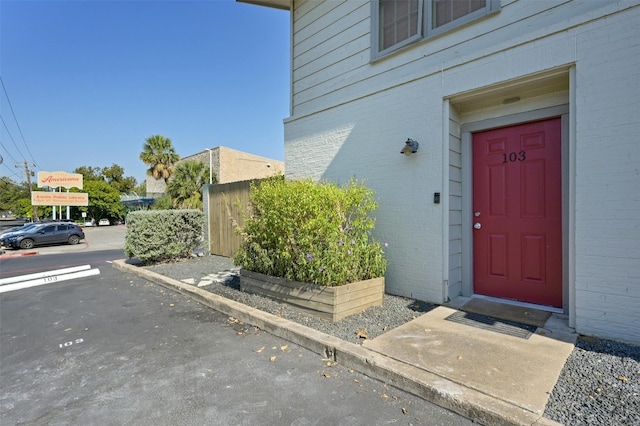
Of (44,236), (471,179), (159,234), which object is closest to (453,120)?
(471,179)

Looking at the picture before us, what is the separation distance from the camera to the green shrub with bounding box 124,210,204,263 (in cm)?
796

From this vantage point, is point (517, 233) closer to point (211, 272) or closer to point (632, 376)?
point (632, 376)

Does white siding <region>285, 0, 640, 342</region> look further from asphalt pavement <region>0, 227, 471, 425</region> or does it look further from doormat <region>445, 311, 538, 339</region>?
asphalt pavement <region>0, 227, 471, 425</region>

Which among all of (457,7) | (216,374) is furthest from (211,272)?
(457,7)

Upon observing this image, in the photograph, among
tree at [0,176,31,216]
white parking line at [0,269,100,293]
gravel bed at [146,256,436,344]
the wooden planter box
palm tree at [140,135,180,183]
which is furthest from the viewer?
tree at [0,176,31,216]

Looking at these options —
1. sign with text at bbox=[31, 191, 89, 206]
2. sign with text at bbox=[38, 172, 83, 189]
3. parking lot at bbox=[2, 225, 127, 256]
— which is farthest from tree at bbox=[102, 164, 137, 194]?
parking lot at bbox=[2, 225, 127, 256]

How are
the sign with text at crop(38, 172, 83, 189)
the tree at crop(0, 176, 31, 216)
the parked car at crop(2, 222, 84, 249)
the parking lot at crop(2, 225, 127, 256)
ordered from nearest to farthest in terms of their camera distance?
the parking lot at crop(2, 225, 127, 256)
the parked car at crop(2, 222, 84, 249)
the sign with text at crop(38, 172, 83, 189)
the tree at crop(0, 176, 31, 216)

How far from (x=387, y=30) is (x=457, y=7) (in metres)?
1.14

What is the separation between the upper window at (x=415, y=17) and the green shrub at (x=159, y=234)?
6193 mm

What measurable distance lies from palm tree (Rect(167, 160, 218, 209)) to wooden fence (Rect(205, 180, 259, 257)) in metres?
10.9

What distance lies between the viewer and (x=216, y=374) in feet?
9.66

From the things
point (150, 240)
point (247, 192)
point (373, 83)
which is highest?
point (373, 83)

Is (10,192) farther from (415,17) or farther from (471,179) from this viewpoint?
(471,179)

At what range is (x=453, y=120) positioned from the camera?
4.66 m
